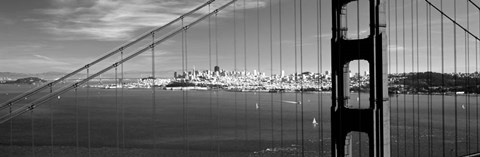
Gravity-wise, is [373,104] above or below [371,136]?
above

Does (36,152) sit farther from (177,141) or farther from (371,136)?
(371,136)

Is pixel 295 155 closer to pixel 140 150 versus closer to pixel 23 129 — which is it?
pixel 140 150

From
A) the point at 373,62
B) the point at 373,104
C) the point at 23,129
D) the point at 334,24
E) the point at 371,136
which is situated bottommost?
the point at 23,129

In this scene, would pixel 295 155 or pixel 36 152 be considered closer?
pixel 295 155

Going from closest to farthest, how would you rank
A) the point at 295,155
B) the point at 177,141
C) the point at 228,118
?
the point at 295,155
the point at 177,141
the point at 228,118

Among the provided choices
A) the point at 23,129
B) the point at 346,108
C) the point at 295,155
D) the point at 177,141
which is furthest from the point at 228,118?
the point at 346,108

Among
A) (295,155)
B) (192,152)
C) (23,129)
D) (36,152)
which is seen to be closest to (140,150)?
(192,152)

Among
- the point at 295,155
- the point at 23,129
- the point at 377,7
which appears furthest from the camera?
the point at 23,129
